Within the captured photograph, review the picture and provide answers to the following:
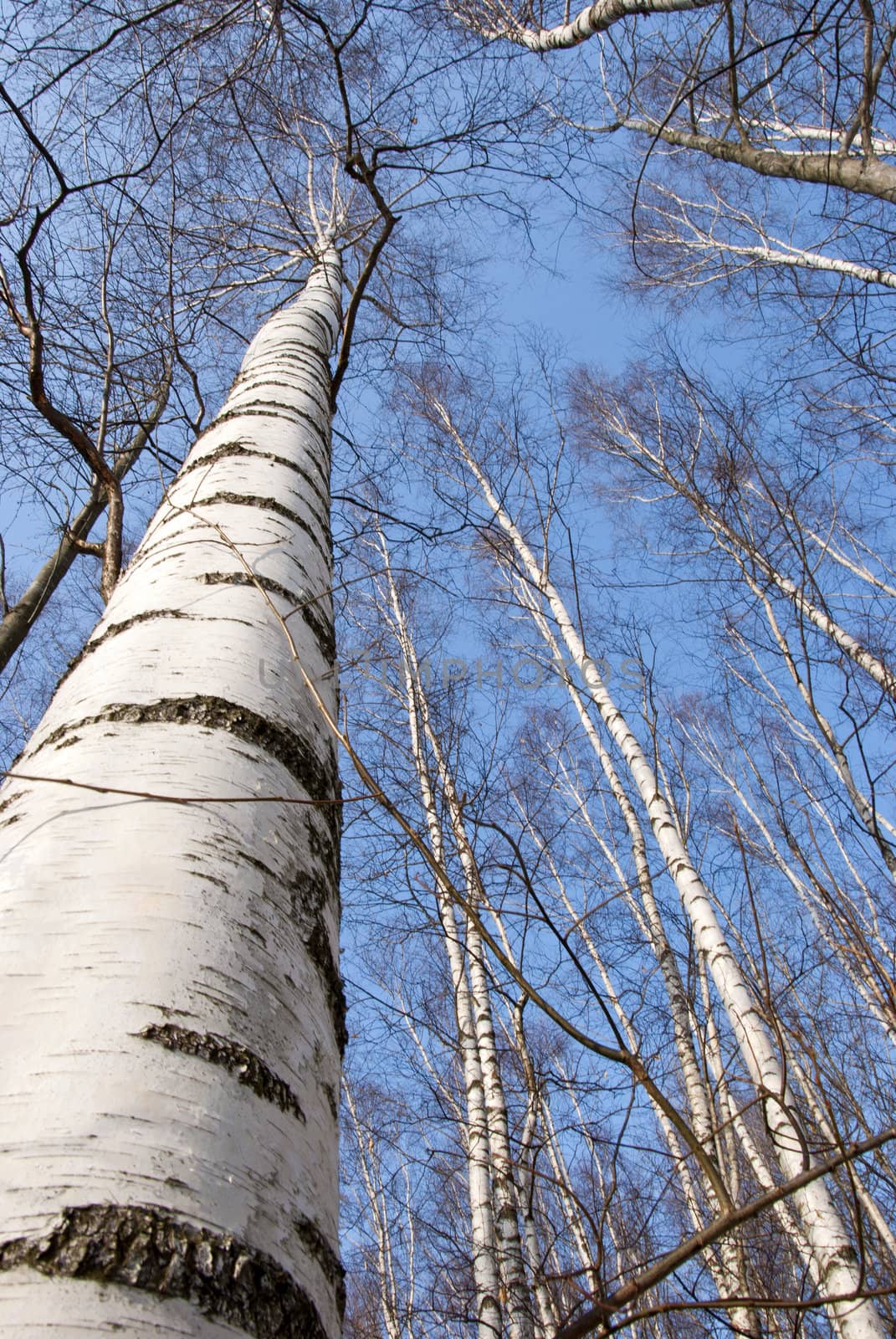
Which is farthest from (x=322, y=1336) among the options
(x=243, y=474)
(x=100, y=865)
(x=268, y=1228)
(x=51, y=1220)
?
(x=243, y=474)

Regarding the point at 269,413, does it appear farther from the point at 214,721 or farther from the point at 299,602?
the point at 214,721

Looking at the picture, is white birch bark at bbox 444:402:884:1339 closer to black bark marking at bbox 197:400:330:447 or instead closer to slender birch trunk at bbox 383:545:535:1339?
slender birch trunk at bbox 383:545:535:1339

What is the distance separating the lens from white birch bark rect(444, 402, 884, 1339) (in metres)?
2.53

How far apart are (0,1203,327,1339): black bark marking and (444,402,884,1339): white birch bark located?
434 millimetres

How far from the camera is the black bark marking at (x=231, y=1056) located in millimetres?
531

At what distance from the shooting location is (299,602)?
1150 millimetres

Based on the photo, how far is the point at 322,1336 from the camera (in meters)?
0.51

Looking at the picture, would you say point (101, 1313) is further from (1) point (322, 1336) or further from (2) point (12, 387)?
(2) point (12, 387)

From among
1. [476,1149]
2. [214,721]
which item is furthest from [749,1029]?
[214,721]

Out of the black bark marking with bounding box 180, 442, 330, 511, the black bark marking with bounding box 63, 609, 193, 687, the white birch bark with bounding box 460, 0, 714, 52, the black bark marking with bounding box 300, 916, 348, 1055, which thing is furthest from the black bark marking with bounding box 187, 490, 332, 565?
the white birch bark with bounding box 460, 0, 714, 52

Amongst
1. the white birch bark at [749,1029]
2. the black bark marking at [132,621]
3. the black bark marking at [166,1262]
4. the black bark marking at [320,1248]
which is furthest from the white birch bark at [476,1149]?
the black bark marking at [166,1262]

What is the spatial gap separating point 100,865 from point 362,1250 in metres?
9.35

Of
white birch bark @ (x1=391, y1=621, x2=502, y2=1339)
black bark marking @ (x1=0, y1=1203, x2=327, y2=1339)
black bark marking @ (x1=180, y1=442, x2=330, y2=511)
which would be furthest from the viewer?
white birch bark @ (x1=391, y1=621, x2=502, y2=1339)

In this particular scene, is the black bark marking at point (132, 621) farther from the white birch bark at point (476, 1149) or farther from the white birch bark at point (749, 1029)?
the white birch bark at point (476, 1149)
